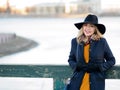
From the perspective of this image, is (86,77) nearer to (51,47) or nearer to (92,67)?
(92,67)

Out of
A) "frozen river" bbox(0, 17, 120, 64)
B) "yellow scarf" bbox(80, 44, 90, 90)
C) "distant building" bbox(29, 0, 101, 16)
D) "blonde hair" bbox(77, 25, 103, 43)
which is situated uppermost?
"distant building" bbox(29, 0, 101, 16)

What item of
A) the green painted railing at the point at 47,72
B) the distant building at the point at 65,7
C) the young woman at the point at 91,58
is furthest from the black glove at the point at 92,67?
the distant building at the point at 65,7

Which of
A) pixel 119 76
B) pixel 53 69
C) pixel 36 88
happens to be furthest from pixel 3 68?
pixel 36 88

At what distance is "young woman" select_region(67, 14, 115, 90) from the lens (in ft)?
11.8

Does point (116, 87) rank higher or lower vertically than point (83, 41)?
lower

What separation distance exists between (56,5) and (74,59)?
111142mm

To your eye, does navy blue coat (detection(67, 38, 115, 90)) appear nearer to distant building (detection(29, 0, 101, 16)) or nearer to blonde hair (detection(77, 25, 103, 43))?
blonde hair (detection(77, 25, 103, 43))

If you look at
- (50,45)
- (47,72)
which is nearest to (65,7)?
(50,45)

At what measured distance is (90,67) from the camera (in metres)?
3.63

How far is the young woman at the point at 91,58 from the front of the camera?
3.61 m

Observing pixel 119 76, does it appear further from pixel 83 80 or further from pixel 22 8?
pixel 22 8

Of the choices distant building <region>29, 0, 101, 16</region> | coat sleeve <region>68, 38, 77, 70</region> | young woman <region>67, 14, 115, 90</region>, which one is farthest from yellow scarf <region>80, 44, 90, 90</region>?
distant building <region>29, 0, 101, 16</region>

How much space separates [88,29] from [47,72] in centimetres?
61

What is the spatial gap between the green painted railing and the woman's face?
1.41 feet
